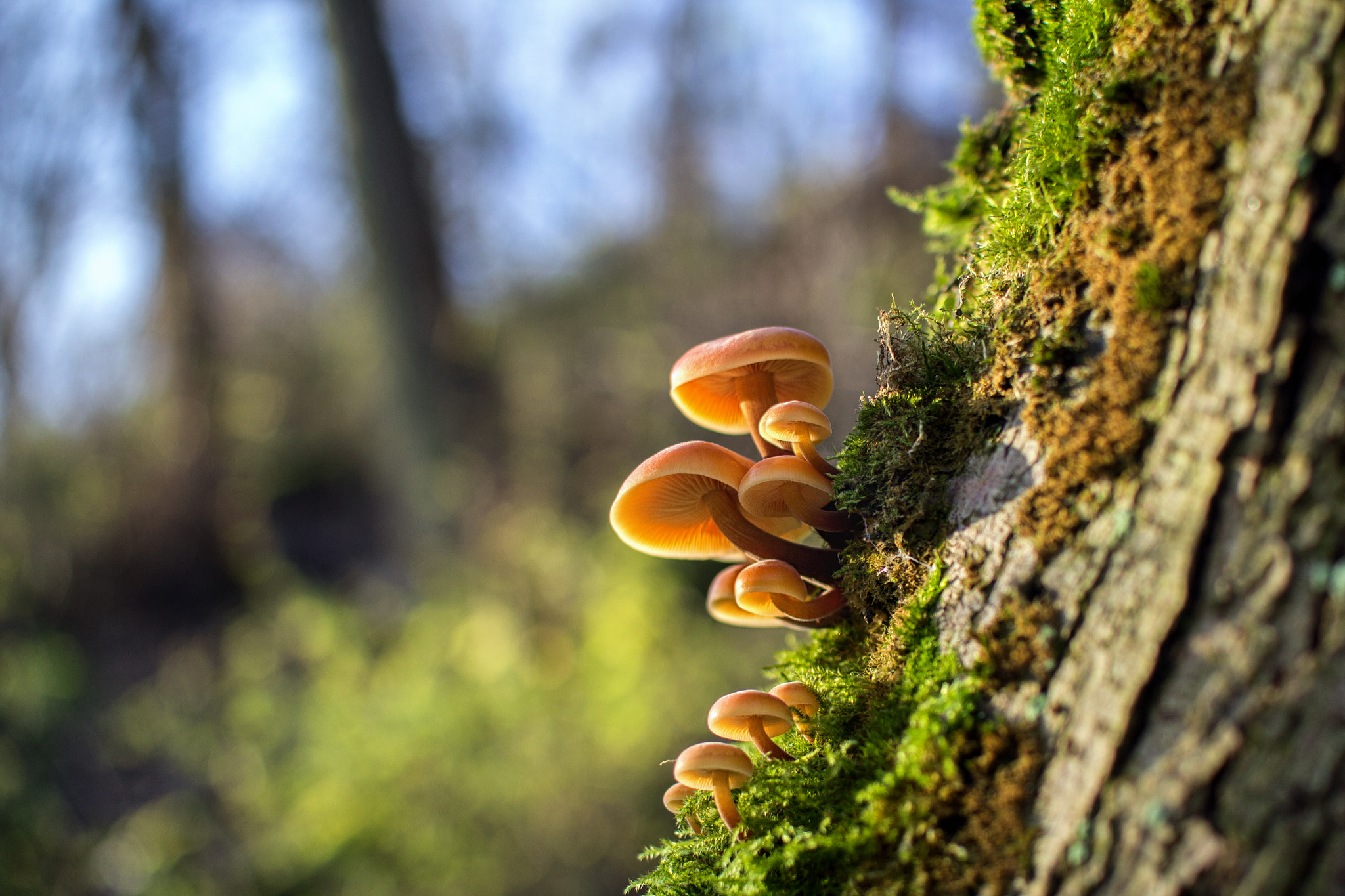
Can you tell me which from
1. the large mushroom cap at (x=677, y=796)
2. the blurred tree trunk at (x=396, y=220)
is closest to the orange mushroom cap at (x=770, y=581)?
the large mushroom cap at (x=677, y=796)

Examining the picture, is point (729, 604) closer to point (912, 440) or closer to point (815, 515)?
point (815, 515)

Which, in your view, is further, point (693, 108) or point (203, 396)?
point (693, 108)

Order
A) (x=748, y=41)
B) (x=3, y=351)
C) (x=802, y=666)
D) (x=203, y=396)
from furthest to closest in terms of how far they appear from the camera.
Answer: (x=748, y=41) < (x=203, y=396) < (x=3, y=351) < (x=802, y=666)

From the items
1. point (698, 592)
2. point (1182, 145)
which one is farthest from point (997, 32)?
point (698, 592)

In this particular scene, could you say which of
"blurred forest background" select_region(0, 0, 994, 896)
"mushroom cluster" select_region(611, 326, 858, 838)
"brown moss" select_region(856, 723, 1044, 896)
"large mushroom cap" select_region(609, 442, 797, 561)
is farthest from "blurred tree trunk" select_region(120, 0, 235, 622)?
"brown moss" select_region(856, 723, 1044, 896)

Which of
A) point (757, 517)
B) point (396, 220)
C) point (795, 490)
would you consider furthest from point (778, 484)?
point (396, 220)

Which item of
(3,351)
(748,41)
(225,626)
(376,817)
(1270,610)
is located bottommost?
(1270,610)

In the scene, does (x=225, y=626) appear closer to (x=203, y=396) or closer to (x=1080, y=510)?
(x=203, y=396)
